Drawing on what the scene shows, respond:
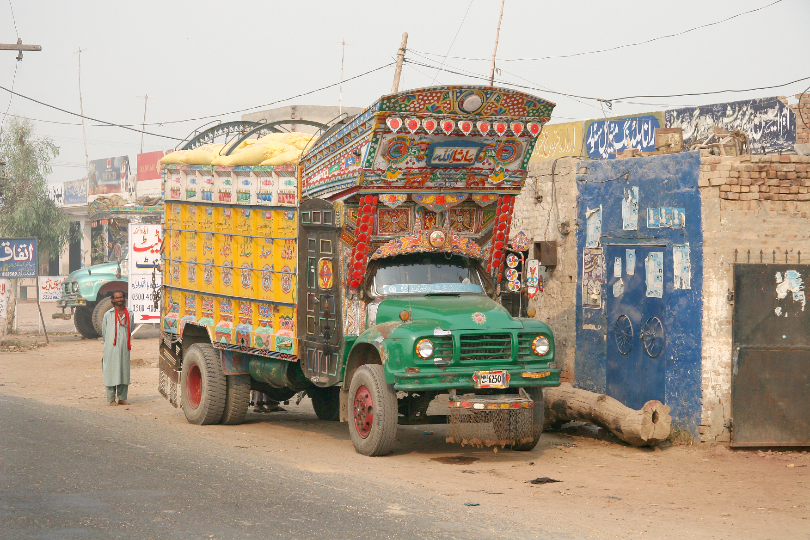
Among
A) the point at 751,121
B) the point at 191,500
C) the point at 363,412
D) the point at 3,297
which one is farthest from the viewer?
the point at 3,297

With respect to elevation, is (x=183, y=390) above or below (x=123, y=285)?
below

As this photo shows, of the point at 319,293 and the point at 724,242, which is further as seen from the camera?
the point at 319,293

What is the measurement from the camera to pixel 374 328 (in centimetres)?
1005

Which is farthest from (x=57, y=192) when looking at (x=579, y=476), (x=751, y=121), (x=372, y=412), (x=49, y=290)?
(x=579, y=476)

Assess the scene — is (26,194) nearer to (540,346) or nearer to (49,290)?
(49,290)

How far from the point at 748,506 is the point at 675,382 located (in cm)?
316

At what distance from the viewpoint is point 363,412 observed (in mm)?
10109

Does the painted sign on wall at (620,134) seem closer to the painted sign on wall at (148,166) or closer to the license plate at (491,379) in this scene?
the license plate at (491,379)

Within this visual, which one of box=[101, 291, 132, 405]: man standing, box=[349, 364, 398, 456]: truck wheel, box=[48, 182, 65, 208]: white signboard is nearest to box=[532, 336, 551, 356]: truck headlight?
box=[349, 364, 398, 456]: truck wheel

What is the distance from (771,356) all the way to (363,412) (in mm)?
4559

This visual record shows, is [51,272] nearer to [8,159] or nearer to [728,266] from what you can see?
[8,159]

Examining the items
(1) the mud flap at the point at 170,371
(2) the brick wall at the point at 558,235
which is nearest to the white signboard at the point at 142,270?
(1) the mud flap at the point at 170,371

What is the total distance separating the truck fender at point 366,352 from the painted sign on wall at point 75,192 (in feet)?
149

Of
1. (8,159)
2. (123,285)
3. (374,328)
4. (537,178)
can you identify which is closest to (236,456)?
(374,328)
